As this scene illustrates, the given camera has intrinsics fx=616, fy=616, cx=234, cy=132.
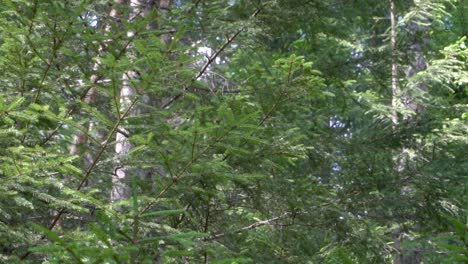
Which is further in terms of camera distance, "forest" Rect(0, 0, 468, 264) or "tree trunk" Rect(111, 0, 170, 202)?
"tree trunk" Rect(111, 0, 170, 202)

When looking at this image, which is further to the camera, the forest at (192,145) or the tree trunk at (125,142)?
the tree trunk at (125,142)

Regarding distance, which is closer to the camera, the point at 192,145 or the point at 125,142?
the point at 192,145

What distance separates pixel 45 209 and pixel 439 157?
5506 mm

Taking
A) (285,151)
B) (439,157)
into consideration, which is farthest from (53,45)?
(439,157)

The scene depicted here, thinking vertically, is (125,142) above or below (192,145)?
above

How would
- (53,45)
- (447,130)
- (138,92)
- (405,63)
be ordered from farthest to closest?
(447,130) < (405,63) < (53,45) < (138,92)

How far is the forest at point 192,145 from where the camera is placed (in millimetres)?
3643

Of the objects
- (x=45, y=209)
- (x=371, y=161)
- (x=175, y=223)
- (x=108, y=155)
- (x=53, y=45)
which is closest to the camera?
(x=53, y=45)

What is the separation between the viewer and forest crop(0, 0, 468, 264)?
364cm

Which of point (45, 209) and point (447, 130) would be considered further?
point (447, 130)

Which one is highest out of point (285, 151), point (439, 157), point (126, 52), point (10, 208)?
point (126, 52)

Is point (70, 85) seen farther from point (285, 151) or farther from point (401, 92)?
point (401, 92)

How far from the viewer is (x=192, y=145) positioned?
3830mm

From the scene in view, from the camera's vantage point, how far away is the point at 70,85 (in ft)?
16.0
